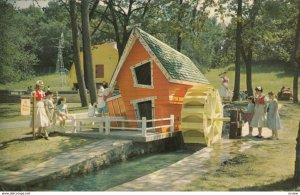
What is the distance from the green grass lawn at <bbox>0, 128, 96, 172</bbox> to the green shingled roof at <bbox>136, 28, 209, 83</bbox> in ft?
13.6

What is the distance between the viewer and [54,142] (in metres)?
13.3

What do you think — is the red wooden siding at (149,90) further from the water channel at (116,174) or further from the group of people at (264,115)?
the group of people at (264,115)

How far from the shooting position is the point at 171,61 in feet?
52.4

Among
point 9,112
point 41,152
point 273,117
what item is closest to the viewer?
point 41,152

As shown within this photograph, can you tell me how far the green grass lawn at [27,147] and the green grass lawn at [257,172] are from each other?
16.2ft

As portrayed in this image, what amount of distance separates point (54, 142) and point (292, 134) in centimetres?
971

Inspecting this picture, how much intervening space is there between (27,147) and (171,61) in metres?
6.80

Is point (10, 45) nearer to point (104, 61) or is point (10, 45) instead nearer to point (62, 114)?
point (62, 114)

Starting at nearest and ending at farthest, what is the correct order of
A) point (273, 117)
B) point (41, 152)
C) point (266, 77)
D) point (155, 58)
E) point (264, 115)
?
point (41, 152) < point (273, 117) < point (155, 58) < point (264, 115) < point (266, 77)

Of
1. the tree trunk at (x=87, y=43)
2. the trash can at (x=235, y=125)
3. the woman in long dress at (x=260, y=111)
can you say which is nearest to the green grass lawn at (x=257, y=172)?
the woman in long dress at (x=260, y=111)

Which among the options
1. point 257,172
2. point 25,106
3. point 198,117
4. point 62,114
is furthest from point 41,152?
point 257,172

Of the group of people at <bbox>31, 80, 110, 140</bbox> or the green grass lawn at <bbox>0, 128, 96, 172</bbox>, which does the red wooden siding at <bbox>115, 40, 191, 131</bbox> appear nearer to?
the group of people at <bbox>31, 80, 110, 140</bbox>

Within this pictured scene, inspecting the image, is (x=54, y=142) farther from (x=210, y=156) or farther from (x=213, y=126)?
(x=213, y=126)

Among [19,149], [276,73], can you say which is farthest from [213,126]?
[276,73]
